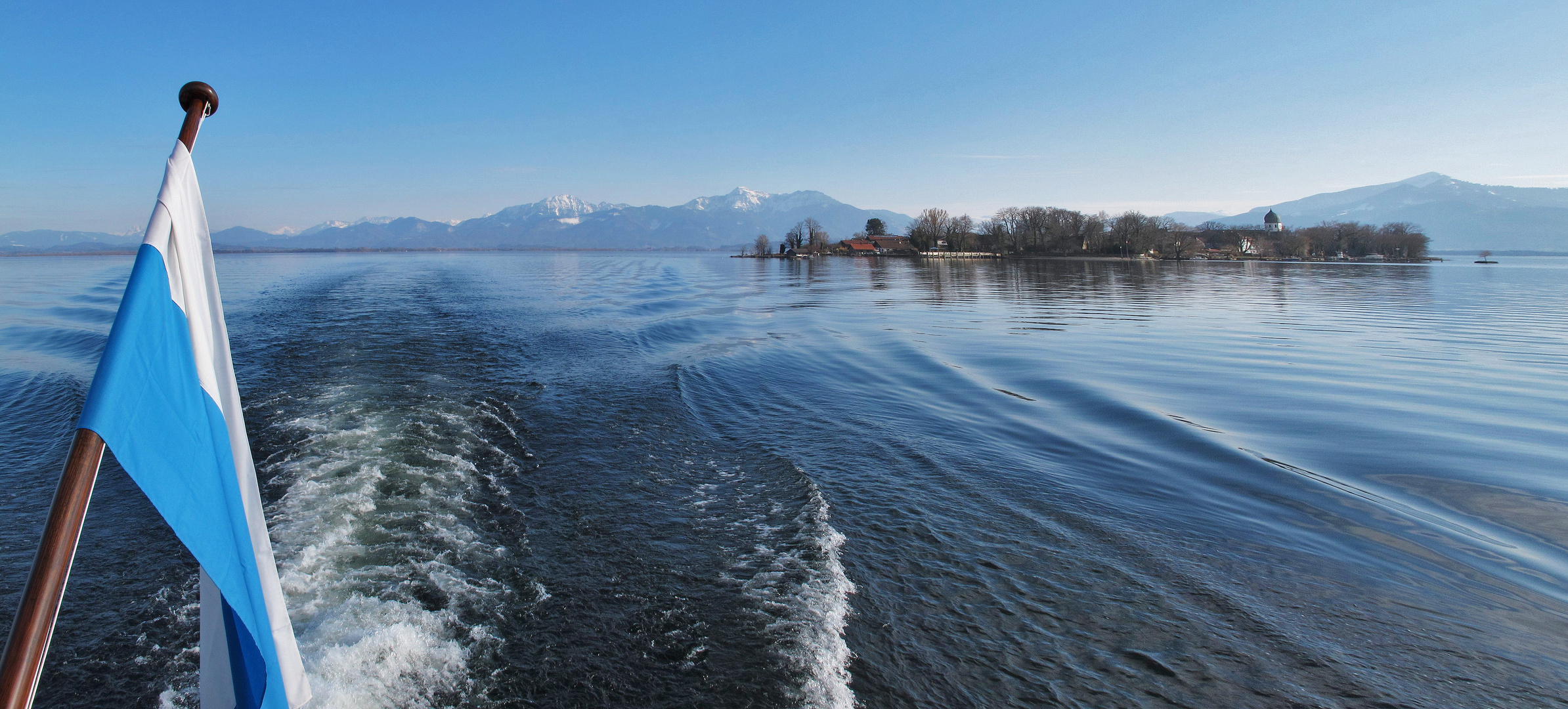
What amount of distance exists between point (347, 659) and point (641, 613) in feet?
6.13

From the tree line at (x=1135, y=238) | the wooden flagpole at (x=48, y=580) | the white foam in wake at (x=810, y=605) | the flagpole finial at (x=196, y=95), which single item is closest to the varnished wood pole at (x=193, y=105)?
the flagpole finial at (x=196, y=95)

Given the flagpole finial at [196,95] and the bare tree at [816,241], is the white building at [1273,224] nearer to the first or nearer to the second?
the bare tree at [816,241]

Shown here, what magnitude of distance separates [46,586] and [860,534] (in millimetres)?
5388

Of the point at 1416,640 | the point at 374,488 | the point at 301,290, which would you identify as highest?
the point at 301,290

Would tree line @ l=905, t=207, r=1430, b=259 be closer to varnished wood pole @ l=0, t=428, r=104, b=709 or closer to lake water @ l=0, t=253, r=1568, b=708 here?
lake water @ l=0, t=253, r=1568, b=708

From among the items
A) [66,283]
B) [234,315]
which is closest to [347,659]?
[234,315]

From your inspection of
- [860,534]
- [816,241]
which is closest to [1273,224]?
[816,241]

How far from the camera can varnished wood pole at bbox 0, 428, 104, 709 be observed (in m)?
1.36

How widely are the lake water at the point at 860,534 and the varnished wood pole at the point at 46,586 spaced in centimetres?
282

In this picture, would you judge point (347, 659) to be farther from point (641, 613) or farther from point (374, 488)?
point (374, 488)

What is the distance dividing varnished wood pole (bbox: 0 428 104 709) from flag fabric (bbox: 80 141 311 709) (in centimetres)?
16

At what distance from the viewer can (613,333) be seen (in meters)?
20.2

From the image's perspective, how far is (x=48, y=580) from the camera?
1434mm

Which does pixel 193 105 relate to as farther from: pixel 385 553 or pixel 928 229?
pixel 928 229
